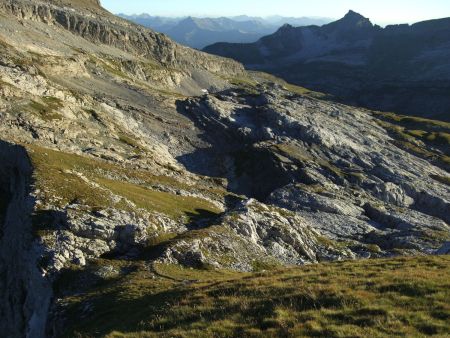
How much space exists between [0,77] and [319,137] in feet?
300

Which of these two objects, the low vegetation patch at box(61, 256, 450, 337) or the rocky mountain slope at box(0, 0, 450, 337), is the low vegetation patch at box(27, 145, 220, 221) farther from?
the low vegetation patch at box(61, 256, 450, 337)

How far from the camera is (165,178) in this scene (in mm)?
83562

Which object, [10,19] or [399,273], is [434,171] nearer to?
[399,273]

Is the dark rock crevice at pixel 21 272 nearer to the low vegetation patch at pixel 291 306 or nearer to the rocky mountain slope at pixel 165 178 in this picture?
the rocky mountain slope at pixel 165 178

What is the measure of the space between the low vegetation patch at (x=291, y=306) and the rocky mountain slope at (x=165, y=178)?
423cm

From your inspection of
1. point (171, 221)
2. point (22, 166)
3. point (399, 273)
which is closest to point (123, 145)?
point (22, 166)

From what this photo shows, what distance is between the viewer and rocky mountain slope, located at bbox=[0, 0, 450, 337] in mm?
42156

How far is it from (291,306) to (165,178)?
207 ft

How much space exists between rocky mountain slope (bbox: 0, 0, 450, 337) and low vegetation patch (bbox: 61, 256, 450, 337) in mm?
4226

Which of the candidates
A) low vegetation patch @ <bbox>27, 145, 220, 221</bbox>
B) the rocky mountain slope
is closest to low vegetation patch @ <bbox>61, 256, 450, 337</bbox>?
the rocky mountain slope

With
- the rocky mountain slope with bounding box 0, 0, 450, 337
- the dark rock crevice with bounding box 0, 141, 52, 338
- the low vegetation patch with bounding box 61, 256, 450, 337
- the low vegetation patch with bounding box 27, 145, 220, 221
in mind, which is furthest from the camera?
the low vegetation patch with bounding box 27, 145, 220, 221

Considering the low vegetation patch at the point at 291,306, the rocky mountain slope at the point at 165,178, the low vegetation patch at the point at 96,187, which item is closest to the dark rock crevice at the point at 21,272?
the rocky mountain slope at the point at 165,178

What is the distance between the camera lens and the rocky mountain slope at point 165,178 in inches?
1660

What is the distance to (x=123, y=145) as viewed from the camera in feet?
328
